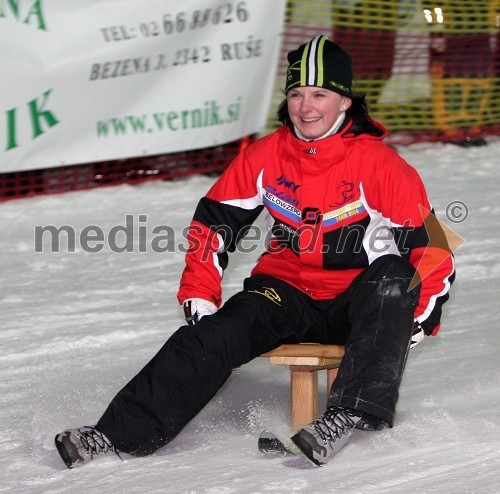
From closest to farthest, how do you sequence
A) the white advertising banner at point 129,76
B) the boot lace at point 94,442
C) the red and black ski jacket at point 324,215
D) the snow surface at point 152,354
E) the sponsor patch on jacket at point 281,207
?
the snow surface at point 152,354 → the boot lace at point 94,442 → the red and black ski jacket at point 324,215 → the sponsor patch on jacket at point 281,207 → the white advertising banner at point 129,76

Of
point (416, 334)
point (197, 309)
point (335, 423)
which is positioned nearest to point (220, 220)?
point (197, 309)

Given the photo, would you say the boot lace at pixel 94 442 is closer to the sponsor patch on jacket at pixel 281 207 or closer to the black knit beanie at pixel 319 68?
the sponsor patch on jacket at pixel 281 207

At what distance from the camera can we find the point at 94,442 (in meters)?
3.54

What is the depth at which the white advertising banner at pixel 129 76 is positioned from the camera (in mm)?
6879

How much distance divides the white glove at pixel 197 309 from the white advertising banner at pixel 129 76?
132 inches

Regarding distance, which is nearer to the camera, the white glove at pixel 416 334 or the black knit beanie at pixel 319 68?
the white glove at pixel 416 334

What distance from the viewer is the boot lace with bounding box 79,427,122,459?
3523mm

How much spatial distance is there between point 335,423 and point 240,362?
375 mm

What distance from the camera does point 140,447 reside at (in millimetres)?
3590

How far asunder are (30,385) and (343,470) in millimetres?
1535

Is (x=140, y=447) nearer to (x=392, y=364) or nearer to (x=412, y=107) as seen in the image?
(x=392, y=364)

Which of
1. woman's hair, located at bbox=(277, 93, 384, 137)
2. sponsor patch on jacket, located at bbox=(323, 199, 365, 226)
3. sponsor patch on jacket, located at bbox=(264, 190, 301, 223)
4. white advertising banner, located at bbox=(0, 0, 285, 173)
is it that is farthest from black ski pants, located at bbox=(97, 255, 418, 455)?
white advertising banner, located at bbox=(0, 0, 285, 173)

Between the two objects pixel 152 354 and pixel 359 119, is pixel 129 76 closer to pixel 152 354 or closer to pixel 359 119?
pixel 152 354

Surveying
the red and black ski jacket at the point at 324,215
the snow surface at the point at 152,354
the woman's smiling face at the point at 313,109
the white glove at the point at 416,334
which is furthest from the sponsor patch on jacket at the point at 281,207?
the snow surface at the point at 152,354
